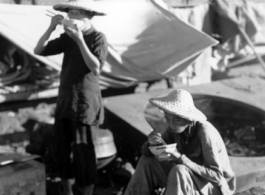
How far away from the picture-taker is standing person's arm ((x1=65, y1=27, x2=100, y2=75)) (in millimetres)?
3820

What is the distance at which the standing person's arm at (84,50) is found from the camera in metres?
3.82

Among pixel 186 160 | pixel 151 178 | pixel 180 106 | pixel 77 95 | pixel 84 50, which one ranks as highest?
pixel 84 50

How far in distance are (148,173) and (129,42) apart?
289 cm

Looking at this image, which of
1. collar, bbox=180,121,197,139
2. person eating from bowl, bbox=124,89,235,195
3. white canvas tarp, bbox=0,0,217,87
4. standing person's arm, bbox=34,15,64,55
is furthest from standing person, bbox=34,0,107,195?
white canvas tarp, bbox=0,0,217,87

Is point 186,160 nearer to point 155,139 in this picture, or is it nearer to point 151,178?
point 155,139

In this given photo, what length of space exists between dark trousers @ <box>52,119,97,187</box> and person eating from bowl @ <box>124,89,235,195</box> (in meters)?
0.66

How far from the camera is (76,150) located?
4.19 meters

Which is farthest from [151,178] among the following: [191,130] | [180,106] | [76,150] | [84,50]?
[84,50]

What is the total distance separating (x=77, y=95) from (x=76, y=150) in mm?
499

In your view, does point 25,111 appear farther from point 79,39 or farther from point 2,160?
point 79,39

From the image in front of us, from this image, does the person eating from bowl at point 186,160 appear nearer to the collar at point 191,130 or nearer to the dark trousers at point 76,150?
the collar at point 191,130

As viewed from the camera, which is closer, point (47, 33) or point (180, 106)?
point (180, 106)

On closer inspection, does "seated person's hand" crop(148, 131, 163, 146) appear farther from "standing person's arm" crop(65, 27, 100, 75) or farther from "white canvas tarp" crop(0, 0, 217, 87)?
"white canvas tarp" crop(0, 0, 217, 87)

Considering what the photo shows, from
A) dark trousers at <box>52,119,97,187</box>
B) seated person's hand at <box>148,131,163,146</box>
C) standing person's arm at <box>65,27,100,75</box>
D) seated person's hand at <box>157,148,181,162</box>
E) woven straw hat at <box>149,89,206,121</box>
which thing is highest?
standing person's arm at <box>65,27,100,75</box>
